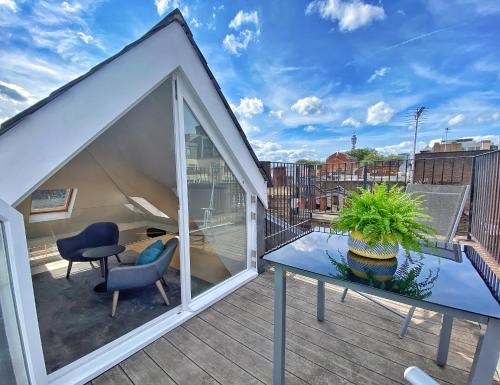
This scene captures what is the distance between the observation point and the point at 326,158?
3055cm

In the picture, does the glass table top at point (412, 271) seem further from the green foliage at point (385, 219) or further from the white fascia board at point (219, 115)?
the white fascia board at point (219, 115)

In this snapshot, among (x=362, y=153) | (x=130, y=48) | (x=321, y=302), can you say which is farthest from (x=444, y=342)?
(x=362, y=153)

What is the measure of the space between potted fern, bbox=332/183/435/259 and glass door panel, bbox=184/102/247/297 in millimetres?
1621

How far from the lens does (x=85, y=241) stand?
A: 3662 millimetres

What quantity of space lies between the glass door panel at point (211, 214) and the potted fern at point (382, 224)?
1621mm

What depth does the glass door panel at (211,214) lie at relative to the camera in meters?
2.45

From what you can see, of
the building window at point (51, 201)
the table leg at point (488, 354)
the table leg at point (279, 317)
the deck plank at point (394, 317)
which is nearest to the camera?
the table leg at point (488, 354)

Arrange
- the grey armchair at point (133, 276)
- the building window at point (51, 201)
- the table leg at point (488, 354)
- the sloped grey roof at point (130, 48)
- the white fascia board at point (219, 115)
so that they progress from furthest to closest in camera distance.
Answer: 1. the building window at point (51, 201)
2. the grey armchair at point (133, 276)
3. the white fascia board at point (219, 115)
4. the sloped grey roof at point (130, 48)
5. the table leg at point (488, 354)

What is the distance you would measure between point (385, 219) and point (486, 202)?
2.62m

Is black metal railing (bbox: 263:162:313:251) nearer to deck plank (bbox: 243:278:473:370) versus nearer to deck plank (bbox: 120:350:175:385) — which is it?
deck plank (bbox: 243:278:473:370)

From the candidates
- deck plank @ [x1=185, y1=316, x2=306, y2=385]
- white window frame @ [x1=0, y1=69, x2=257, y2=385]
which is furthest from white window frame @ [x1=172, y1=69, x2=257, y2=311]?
deck plank @ [x1=185, y1=316, x2=306, y2=385]

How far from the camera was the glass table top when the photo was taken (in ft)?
3.26

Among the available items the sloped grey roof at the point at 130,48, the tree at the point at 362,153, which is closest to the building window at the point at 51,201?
the sloped grey roof at the point at 130,48

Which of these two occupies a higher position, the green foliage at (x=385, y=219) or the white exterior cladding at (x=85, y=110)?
the white exterior cladding at (x=85, y=110)
